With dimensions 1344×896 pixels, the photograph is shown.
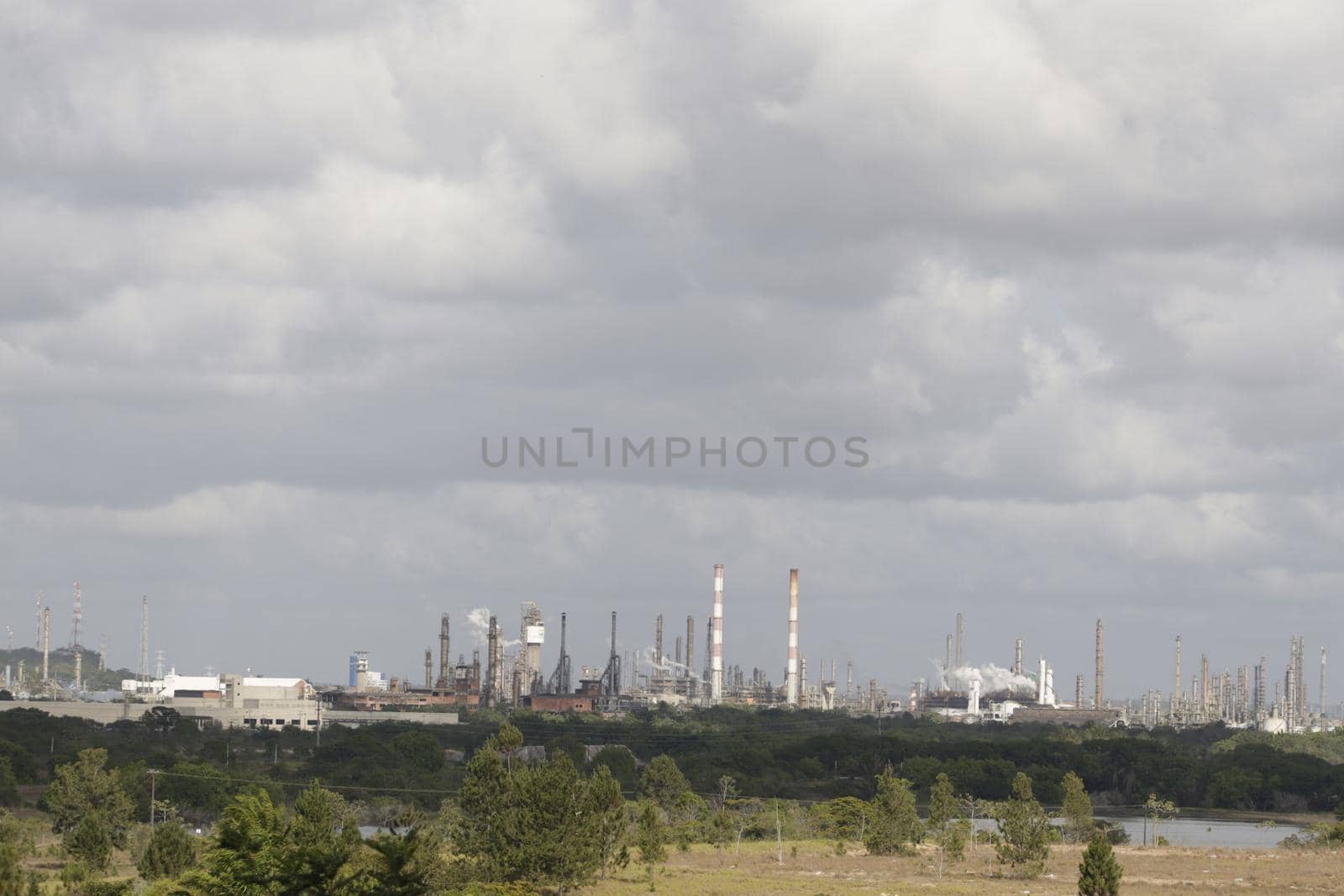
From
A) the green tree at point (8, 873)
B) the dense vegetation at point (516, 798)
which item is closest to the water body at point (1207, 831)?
the dense vegetation at point (516, 798)

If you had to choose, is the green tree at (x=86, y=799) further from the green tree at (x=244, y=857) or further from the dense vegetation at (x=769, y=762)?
the green tree at (x=244, y=857)

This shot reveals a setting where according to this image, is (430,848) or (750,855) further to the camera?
(750,855)

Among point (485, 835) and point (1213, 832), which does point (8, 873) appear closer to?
point (485, 835)

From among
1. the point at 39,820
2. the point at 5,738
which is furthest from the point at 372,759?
the point at 39,820

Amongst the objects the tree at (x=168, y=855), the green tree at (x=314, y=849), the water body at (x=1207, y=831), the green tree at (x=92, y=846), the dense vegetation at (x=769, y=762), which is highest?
the green tree at (x=314, y=849)

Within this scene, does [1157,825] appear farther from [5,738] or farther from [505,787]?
[5,738]
